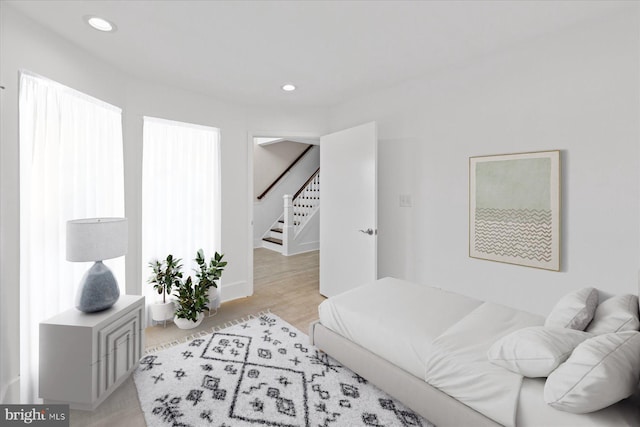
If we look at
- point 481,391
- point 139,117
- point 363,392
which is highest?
point 139,117

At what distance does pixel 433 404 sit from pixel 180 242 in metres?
2.80

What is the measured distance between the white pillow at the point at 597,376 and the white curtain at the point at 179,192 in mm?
3219

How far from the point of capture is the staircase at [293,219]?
248 inches

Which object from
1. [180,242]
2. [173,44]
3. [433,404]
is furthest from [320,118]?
[433,404]

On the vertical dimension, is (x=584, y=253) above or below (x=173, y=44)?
below

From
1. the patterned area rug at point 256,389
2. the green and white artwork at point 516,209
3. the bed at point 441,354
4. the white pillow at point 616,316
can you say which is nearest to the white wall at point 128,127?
the patterned area rug at point 256,389

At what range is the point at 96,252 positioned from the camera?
185 cm

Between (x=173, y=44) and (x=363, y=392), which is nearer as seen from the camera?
(x=363, y=392)

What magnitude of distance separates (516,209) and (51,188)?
11.3 feet

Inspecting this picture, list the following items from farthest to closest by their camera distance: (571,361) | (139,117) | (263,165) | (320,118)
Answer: (263,165)
(320,118)
(139,117)
(571,361)

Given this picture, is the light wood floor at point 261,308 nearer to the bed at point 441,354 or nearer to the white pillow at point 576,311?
the bed at point 441,354

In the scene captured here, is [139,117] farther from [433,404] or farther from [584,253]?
[584,253]

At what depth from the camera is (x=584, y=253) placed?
6.82 feet

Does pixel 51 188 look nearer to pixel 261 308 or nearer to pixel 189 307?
pixel 189 307
